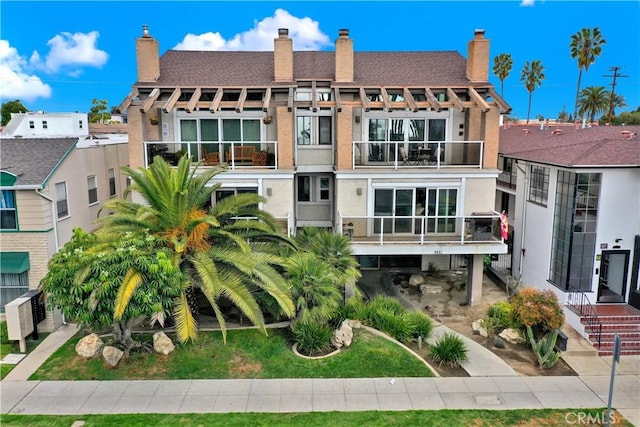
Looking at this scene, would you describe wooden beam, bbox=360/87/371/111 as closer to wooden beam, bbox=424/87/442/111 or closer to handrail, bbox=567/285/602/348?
wooden beam, bbox=424/87/442/111

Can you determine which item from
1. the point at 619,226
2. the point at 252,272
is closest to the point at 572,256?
the point at 619,226

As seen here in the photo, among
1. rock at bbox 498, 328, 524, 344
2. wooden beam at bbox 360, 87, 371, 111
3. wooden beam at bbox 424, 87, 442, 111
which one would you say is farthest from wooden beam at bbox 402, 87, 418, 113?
rock at bbox 498, 328, 524, 344

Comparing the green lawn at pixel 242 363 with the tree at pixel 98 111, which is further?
the tree at pixel 98 111

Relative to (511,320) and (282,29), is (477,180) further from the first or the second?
(282,29)

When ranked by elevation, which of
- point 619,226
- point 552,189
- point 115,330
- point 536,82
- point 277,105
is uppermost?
point 536,82

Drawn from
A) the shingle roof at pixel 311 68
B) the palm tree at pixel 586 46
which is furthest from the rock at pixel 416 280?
the palm tree at pixel 586 46

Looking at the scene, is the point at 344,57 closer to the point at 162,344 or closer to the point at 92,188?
the point at 92,188

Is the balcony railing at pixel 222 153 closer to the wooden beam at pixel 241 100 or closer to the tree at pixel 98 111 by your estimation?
the wooden beam at pixel 241 100

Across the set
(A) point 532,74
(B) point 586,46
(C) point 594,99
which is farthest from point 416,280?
(A) point 532,74
